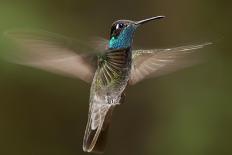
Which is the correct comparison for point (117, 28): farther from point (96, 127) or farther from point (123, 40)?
point (96, 127)

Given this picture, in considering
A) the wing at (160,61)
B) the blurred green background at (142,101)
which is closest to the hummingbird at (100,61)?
the wing at (160,61)

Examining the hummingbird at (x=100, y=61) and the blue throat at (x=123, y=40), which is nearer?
the hummingbird at (x=100, y=61)

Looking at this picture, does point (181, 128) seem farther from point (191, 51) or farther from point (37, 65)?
point (37, 65)

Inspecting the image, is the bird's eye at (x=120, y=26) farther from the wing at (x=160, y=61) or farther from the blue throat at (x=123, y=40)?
the wing at (x=160, y=61)

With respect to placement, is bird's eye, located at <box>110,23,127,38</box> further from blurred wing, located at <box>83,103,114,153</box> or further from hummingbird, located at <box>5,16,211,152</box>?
blurred wing, located at <box>83,103,114,153</box>

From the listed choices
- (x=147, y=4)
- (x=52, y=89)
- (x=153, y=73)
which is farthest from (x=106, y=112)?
(x=147, y=4)

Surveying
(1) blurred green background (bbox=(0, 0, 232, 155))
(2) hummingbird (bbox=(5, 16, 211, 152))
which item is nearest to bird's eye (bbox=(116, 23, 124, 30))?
(2) hummingbird (bbox=(5, 16, 211, 152))

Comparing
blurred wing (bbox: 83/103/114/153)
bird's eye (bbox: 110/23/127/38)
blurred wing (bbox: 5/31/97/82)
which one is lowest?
blurred wing (bbox: 83/103/114/153)
